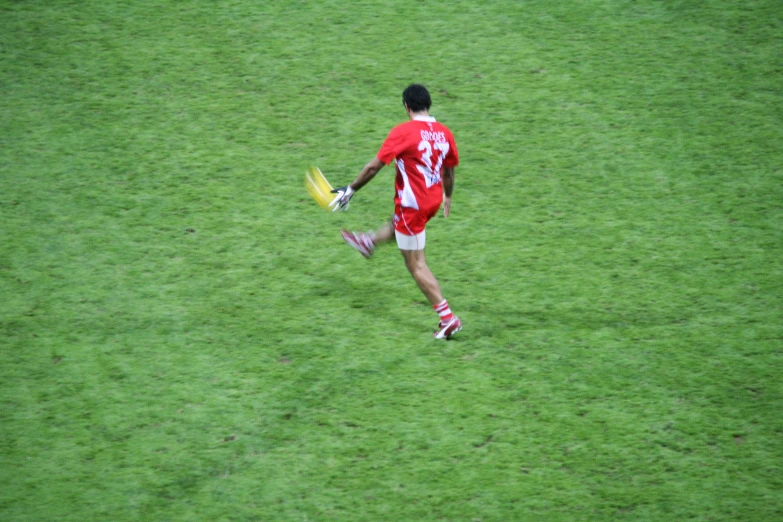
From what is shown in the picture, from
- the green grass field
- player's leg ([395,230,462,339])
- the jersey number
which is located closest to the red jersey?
the jersey number

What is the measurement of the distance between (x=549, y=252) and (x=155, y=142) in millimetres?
3838

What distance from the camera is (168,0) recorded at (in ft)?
30.7

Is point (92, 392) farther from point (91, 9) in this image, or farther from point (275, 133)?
point (91, 9)

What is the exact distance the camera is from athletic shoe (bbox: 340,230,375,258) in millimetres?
6000

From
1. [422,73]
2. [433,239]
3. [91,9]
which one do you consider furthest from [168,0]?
[433,239]

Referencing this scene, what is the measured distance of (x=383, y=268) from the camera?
6.39 metres

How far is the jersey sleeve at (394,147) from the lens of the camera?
5246 mm

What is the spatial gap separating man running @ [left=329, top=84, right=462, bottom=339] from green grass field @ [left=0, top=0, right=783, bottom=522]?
1.34ft

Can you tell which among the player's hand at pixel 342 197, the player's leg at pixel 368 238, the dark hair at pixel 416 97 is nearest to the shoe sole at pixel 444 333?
the player's leg at pixel 368 238

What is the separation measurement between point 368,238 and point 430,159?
0.95 metres

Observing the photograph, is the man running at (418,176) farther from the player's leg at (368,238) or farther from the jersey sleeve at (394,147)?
the player's leg at (368,238)

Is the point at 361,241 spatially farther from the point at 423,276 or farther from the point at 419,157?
the point at 419,157

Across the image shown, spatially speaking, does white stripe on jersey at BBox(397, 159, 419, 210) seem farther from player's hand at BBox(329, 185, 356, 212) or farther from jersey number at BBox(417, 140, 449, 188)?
player's hand at BBox(329, 185, 356, 212)

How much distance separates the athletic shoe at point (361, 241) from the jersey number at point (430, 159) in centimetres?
82
